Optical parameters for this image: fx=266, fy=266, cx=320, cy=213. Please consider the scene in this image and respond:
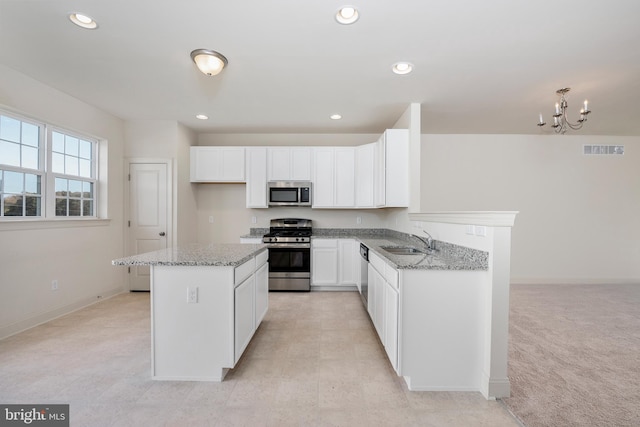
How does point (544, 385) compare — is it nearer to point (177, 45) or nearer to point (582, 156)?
point (177, 45)

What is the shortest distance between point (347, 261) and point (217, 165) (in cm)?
273

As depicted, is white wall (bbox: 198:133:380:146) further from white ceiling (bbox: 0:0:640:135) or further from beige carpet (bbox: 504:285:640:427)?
beige carpet (bbox: 504:285:640:427)

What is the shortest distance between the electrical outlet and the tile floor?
0.61 metres

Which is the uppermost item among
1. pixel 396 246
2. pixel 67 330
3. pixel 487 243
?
pixel 487 243

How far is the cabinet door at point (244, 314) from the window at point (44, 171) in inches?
102

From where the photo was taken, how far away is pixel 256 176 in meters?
4.50

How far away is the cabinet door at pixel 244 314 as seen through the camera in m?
2.04

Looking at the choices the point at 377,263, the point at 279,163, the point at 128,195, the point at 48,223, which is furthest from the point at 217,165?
the point at 377,263

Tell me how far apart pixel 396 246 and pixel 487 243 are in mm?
1325

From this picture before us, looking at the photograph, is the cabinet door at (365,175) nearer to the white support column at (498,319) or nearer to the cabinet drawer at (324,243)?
the cabinet drawer at (324,243)

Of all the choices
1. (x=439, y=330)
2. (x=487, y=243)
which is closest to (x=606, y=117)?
(x=487, y=243)

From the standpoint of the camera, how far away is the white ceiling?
1.83 meters

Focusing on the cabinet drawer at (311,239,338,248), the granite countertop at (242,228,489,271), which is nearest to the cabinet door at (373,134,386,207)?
the granite countertop at (242,228,489,271)

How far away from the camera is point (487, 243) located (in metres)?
1.86
